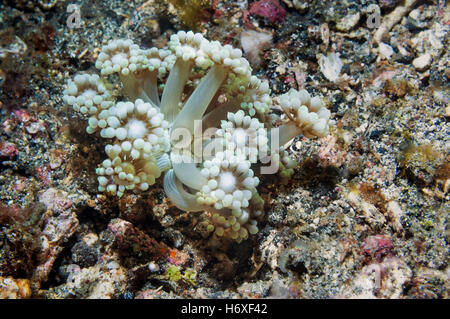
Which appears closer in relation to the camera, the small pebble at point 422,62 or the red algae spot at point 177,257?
the red algae spot at point 177,257

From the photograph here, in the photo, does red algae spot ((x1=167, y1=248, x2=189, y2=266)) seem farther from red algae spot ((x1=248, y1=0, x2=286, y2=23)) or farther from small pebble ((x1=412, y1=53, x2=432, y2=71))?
small pebble ((x1=412, y1=53, x2=432, y2=71))

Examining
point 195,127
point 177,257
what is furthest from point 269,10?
point 177,257

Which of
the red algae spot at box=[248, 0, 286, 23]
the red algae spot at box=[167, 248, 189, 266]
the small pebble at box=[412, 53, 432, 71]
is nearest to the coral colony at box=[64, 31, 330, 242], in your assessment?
the red algae spot at box=[167, 248, 189, 266]

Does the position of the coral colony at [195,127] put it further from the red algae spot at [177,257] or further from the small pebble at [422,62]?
the small pebble at [422,62]

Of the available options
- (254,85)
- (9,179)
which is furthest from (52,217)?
(254,85)

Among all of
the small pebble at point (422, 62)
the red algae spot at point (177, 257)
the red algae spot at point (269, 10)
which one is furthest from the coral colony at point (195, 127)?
the small pebble at point (422, 62)
